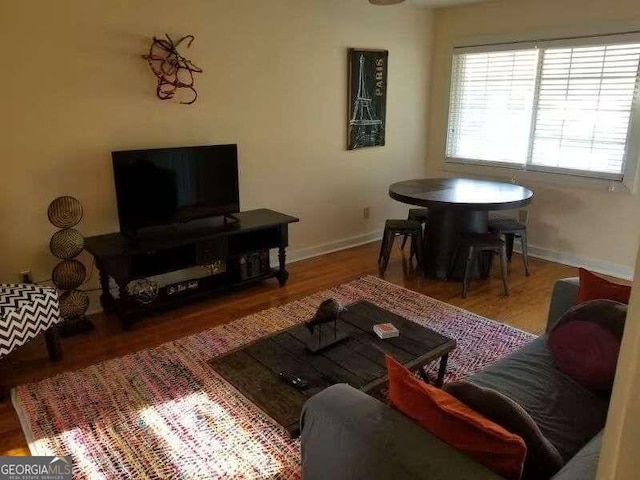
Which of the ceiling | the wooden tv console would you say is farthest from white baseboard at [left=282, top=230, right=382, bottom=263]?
the ceiling

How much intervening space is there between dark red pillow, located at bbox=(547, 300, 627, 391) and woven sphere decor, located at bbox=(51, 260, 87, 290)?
2.82m

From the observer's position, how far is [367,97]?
16.0 ft

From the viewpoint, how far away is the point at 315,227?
4812mm

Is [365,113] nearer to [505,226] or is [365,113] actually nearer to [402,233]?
[402,233]

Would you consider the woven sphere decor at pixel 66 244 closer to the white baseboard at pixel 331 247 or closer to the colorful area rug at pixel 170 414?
the colorful area rug at pixel 170 414

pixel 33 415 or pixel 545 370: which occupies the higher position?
pixel 545 370

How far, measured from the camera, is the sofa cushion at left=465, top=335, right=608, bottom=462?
1688mm

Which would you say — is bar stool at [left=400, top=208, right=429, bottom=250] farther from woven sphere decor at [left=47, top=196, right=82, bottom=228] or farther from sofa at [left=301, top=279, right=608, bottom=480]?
woven sphere decor at [left=47, top=196, right=82, bottom=228]

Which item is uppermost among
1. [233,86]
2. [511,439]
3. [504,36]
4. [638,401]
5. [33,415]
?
[504,36]

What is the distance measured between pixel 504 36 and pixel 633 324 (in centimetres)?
483

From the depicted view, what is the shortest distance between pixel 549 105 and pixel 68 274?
4311 millimetres

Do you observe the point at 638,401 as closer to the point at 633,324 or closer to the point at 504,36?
the point at 633,324

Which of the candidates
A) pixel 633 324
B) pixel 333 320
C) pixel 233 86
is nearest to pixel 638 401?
pixel 633 324

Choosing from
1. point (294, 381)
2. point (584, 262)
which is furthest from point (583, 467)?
point (584, 262)
